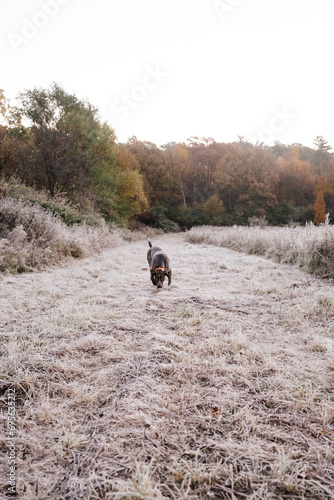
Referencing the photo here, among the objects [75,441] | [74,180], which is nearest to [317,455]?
[75,441]

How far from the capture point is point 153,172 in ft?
105

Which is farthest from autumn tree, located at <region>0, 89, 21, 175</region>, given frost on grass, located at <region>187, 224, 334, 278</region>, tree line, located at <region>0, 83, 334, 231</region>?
frost on grass, located at <region>187, 224, 334, 278</region>

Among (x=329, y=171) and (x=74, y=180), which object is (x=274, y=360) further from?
(x=329, y=171)

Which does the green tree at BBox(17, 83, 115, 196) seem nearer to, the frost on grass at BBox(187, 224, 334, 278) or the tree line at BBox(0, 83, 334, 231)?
the tree line at BBox(0, 83, 334, 231)

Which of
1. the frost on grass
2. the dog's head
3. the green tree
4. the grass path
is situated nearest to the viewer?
the grass path

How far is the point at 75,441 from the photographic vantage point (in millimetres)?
1348

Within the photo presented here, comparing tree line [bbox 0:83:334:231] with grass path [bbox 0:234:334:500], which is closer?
grass path [bbox 0:234:334:500]

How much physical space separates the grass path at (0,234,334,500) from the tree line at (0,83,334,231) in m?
10.2

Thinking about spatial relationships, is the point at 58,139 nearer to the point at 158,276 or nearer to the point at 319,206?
the point at 158,276

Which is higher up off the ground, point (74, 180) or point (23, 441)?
point (74, 180)

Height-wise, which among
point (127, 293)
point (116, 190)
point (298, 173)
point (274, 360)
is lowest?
point (127, 293)

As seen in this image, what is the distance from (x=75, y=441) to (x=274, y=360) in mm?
1631

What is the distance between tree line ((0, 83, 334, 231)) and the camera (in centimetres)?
1447

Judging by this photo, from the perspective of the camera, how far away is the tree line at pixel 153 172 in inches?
570
